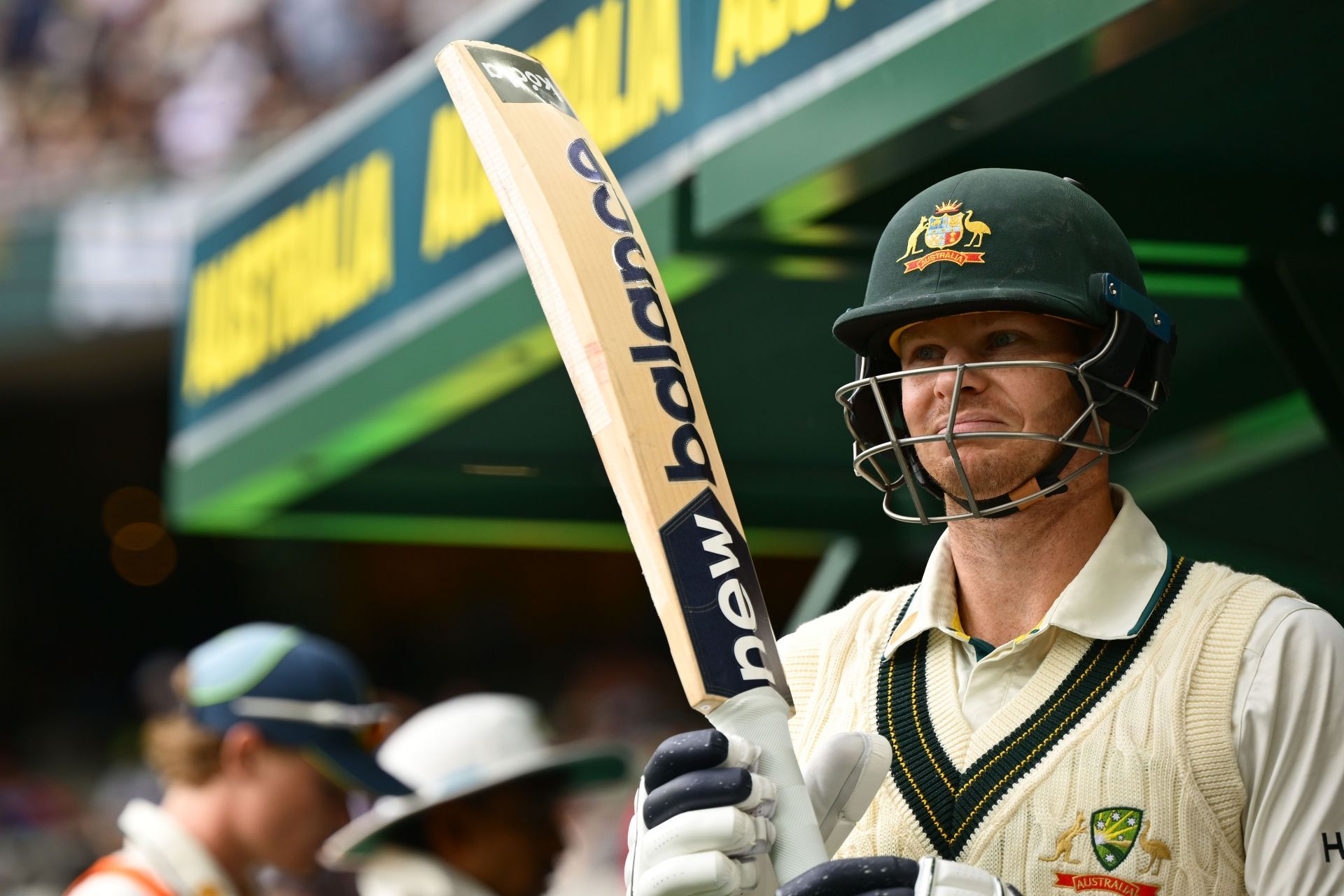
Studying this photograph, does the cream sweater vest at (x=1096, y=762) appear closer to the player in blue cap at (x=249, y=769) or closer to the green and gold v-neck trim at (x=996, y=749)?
the green and gold v-neck trim at (x=996, y=749)

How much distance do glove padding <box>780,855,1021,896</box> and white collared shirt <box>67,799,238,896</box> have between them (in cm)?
225

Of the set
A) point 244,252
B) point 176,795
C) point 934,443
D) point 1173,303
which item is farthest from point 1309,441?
point 244,252

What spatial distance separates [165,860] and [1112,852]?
95.2 inches

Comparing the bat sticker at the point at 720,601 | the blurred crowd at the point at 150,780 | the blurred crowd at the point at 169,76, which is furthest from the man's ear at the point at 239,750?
the blurred crowd at the point at 169,76

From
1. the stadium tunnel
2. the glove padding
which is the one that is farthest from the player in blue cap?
the glove padding

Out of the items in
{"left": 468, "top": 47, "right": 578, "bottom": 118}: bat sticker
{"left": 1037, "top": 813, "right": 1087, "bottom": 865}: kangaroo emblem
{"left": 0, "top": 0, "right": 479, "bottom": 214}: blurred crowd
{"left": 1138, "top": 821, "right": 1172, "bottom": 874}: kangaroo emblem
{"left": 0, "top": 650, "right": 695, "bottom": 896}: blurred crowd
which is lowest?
{"left": 1138, "top": 821, "right": 1172, "bottom": 874}: kangaroo emblem

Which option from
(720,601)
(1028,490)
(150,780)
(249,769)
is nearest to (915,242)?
(1028,490)

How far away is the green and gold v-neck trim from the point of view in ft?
7.06

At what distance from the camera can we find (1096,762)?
6.89ft

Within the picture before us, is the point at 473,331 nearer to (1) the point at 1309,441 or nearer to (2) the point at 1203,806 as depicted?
(1) the point at 1309,441

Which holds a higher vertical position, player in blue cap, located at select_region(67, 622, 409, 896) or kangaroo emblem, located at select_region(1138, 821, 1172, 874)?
player in blue cap, located at select_region(67, 622, 409, 896)

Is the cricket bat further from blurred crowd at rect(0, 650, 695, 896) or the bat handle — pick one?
blurred crowd at rect(0, 650, 695, 896)

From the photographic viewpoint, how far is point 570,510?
6.03 m

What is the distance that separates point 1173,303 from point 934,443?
1.64 m
